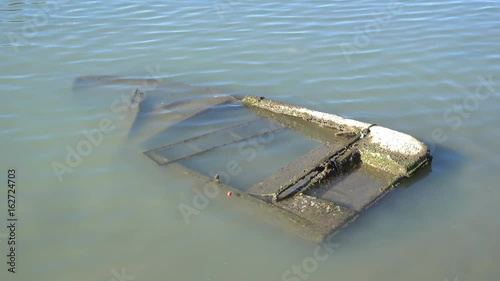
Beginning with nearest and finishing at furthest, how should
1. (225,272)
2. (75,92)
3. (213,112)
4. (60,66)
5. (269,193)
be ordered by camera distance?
(225,272) < (269,193) < (213,112) < (75,92) < (60,66)

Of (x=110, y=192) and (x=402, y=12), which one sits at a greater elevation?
(x=402, y=12)

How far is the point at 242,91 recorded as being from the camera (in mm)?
8242

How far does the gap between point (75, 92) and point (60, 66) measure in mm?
1185

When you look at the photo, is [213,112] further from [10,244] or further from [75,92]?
[10,244]

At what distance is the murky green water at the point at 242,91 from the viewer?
5.11 meters

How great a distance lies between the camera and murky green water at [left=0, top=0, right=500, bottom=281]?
5113mm

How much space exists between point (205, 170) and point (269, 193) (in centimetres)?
96

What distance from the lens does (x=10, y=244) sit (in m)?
5.40

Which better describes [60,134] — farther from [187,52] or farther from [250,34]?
[250,34]

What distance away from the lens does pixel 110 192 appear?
20.0ft

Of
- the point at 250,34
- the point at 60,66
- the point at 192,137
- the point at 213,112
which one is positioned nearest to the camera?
the point at 192,137

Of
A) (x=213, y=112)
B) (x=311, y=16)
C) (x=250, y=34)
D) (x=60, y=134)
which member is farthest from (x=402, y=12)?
(x=60, y=134)

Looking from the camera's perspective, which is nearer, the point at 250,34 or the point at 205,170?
the point at 205,170

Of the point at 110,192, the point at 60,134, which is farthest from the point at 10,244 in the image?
the point at 60,134
